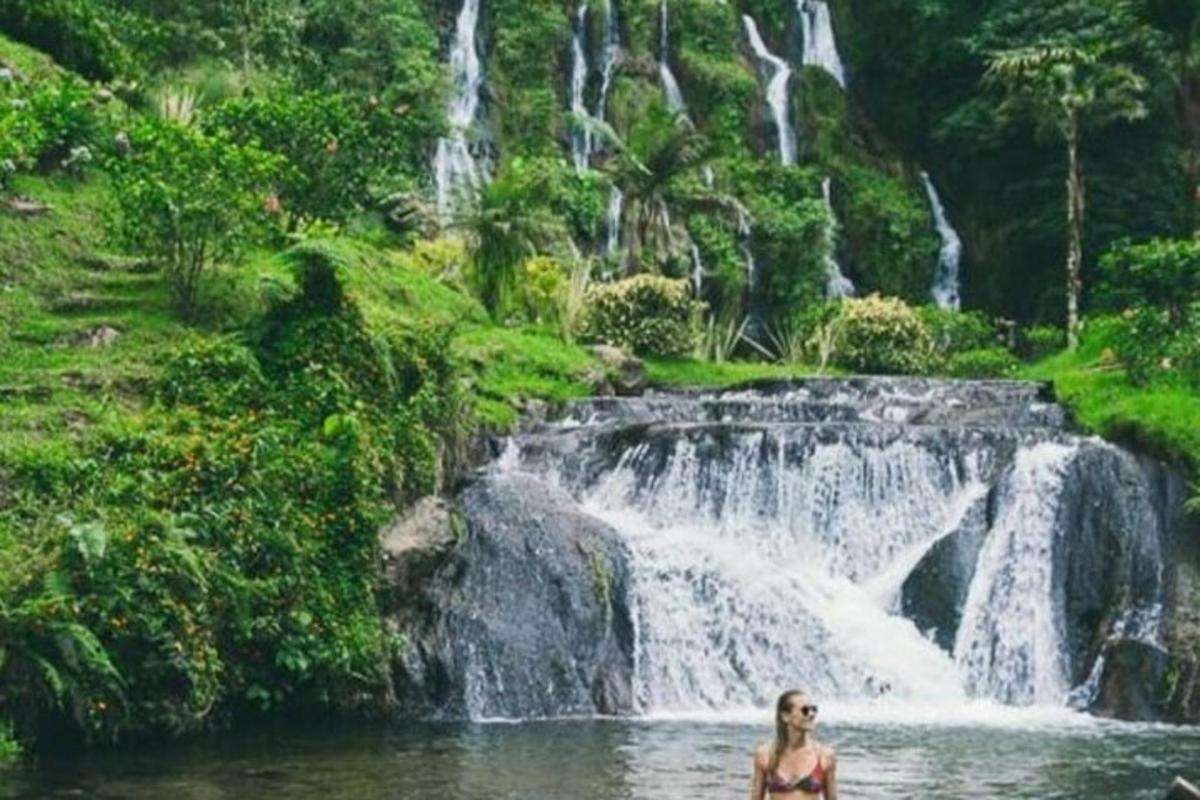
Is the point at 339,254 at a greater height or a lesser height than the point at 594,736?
greater

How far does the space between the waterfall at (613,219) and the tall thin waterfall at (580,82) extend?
4.63ft

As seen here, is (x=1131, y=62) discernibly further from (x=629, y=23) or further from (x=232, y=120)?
(x=232, y=120)

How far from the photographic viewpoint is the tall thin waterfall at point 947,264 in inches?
1702

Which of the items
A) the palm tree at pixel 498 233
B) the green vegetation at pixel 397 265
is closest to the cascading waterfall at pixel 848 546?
the green vegetation at pixel 397 265

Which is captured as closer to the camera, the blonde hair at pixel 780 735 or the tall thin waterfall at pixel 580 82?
the blonde hair at pixel 780 735

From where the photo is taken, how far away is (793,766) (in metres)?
8.92

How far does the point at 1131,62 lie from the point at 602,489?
75.6ft

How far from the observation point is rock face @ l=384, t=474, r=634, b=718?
790 inches

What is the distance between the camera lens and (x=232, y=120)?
26.5 metres

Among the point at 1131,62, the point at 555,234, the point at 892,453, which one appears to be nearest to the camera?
the point at 892,453

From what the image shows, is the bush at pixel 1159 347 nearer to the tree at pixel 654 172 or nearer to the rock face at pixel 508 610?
the rock face at pixel 508 610

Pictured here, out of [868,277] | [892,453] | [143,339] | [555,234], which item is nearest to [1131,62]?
[868,277]

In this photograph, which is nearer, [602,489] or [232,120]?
[602,489]

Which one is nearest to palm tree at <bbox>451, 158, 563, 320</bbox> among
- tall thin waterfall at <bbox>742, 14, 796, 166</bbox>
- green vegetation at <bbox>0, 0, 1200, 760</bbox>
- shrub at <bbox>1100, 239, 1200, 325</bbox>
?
green vegetation at <bbox>0, 0, 1200, 760</bbox>
